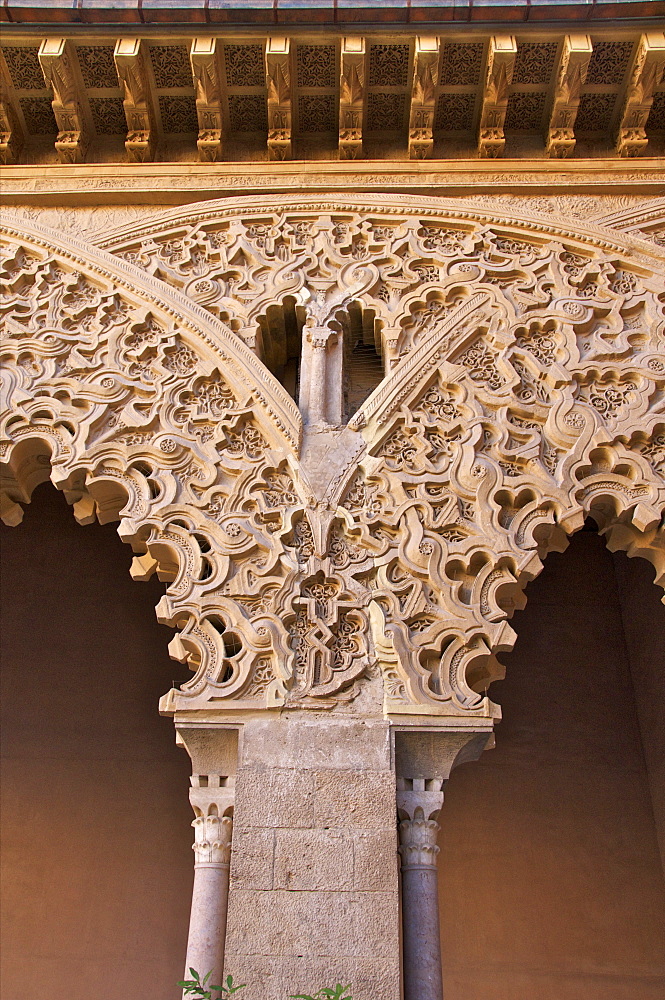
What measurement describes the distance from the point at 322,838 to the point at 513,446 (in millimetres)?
1883

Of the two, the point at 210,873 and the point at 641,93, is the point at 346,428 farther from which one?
the point at 641,93

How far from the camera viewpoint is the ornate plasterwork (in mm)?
3432

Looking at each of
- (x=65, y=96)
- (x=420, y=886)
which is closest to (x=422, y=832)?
(x=420, y=886)

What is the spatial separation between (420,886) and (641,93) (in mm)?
4169

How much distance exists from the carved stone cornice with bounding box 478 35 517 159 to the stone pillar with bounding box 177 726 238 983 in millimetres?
3530

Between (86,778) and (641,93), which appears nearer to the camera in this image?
(641,93)

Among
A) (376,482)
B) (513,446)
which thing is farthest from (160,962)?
(513,446)

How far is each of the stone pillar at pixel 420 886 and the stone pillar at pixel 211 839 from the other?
66 cm

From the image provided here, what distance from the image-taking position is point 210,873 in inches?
125

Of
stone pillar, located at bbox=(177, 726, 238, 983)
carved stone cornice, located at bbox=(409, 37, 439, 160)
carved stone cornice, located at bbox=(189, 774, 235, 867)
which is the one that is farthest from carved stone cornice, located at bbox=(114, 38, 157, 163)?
carved stone cornice, located at bbox=(189, 774, 235, 867)

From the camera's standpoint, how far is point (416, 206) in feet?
15.3

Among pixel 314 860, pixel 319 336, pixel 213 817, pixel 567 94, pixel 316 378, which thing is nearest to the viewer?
pixel 314 860

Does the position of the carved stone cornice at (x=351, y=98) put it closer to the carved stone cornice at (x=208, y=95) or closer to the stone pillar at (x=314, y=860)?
the carved stone cornice at (x=208, y=95)

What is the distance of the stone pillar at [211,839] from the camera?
3071 millimetres
